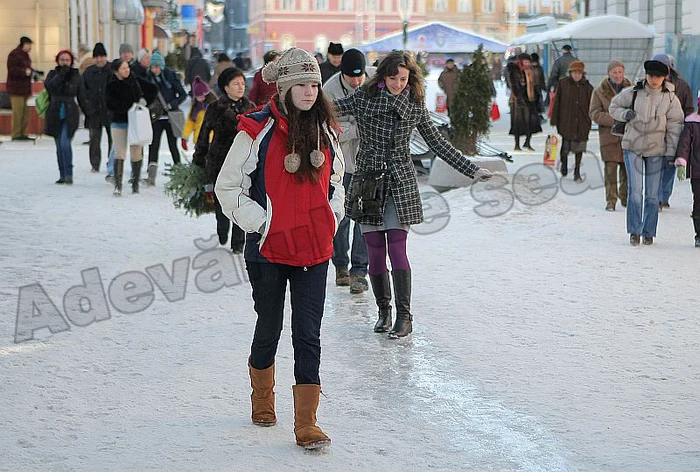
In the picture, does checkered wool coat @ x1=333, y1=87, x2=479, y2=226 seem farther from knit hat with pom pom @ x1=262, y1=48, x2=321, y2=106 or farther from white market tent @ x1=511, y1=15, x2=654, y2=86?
white market tent @ x1=511, y1=15, x2=654, y2=86

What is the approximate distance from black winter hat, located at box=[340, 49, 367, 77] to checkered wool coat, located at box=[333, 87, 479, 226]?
855 millimetres

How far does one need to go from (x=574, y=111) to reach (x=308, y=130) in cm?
1167

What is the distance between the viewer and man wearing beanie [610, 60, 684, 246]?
35.1 feet

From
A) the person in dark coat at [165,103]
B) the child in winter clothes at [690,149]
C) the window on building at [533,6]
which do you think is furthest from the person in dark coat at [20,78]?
the window on building at [533,6]

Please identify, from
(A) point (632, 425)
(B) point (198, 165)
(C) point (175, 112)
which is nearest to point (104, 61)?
(C) point (175, 112)

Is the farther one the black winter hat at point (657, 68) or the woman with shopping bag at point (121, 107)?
the woman with shopping bag at point (121, 107)

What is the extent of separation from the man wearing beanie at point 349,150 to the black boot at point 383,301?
0.88 m

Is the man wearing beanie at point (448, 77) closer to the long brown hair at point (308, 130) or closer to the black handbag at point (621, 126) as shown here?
the black handbag at point (621, 126)

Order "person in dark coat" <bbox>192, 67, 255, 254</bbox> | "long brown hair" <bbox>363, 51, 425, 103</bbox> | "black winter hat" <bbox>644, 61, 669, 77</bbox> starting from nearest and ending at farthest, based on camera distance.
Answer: "long brown hair" <bbox>363, 51, 425, 103</bbox> → "person in dark coat" <bbox>192, 67, 255, 254</bbox> → "black winter hat" <bbox>644, 61, 669, 77</bbox>

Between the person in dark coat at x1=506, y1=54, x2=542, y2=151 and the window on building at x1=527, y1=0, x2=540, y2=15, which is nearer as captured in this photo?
the person in dark coat at x1=506, y1=54, x2=542, y2=151

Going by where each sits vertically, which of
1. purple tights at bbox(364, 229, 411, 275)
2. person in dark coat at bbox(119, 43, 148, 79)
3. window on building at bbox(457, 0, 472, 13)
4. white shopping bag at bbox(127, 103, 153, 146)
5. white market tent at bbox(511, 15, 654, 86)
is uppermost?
window on building at bbox(457, 0, 472, 13)

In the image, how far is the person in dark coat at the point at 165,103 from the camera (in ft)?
51.0

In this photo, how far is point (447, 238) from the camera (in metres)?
11.5

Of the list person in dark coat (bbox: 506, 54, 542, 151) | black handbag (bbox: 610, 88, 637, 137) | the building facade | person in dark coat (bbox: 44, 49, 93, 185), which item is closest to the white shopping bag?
person in dark coat (bbox: 44, 49, 93, 185)
